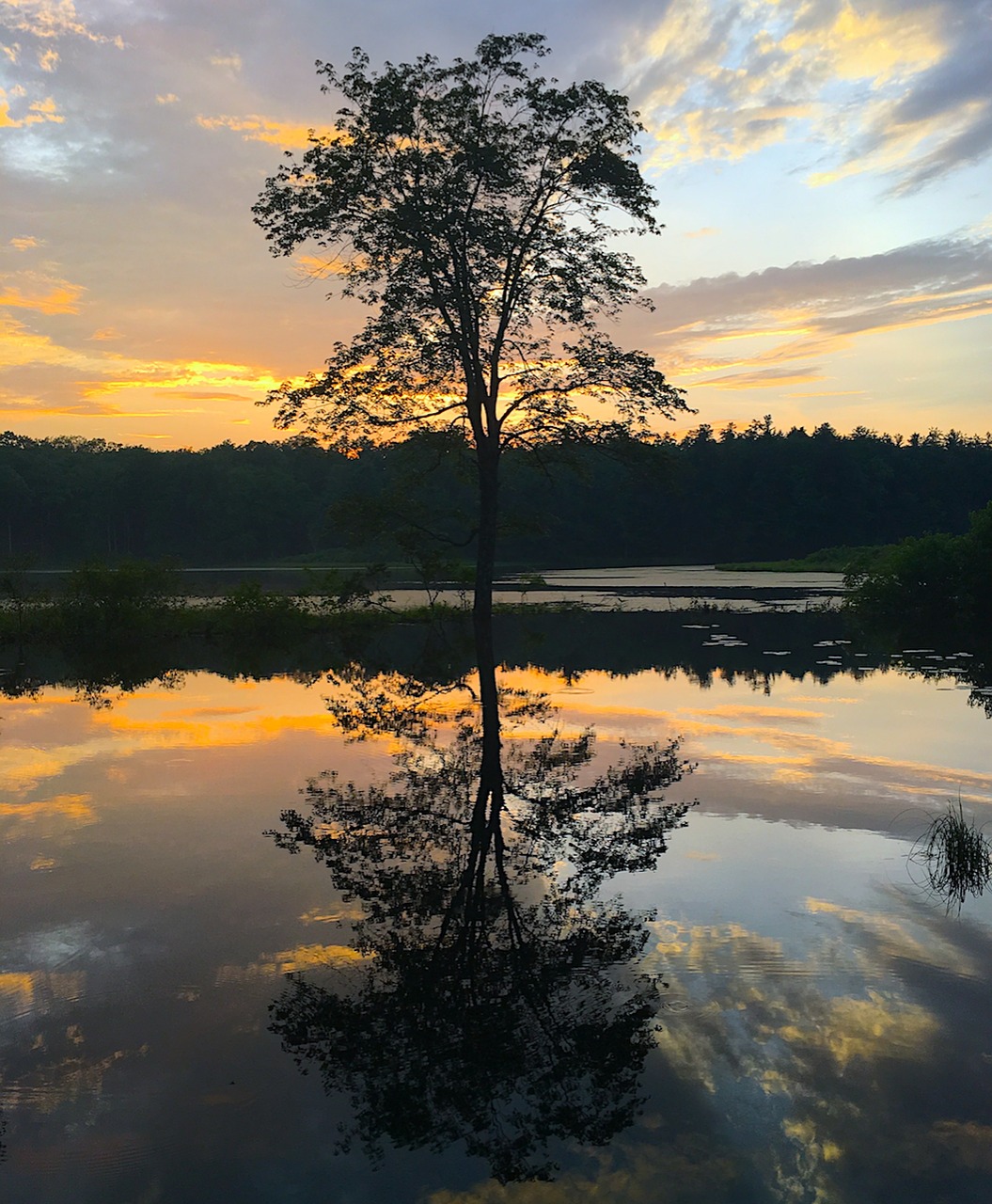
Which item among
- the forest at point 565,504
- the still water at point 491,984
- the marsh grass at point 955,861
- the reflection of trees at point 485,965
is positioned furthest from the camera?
the forest at point 565,504

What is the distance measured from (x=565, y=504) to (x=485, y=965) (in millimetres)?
112644

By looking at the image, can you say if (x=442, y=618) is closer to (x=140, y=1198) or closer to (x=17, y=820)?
(x=17, y=820)

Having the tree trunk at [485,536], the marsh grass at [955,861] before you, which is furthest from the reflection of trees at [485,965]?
the tree trunk at [485,536]

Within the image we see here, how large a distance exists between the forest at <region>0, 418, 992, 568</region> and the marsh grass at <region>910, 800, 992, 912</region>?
9730 centimetres

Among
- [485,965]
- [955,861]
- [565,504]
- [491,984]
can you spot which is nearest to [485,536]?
[955,861]

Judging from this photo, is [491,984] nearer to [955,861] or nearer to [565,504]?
[955,861]

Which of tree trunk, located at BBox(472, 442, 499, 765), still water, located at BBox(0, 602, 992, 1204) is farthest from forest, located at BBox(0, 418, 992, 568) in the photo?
still water, located at BBox(0, 602, 992, 1204)

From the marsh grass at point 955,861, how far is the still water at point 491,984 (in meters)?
0.15

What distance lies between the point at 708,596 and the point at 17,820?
41.4m

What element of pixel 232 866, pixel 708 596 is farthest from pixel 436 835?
pixel 708 596

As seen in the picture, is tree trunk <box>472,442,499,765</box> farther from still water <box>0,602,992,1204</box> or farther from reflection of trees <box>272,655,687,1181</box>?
reflection of trees <box>272,655,687,1181</box>

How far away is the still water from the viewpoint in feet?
12.3

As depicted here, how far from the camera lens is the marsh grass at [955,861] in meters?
6.80

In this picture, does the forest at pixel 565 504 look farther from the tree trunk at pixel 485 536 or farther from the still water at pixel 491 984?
the still water at pixel 491 984
